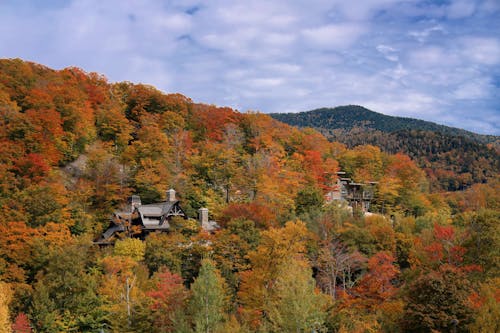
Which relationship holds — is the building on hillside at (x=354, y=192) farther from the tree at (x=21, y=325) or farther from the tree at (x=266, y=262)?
the tree at (x=21, y=325)

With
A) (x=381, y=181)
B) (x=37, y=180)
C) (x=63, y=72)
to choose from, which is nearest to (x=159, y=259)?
(x=37, y=180)

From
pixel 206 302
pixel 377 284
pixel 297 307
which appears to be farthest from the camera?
pixel 377 284

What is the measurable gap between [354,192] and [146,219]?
90.9 feet

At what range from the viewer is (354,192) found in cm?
5497

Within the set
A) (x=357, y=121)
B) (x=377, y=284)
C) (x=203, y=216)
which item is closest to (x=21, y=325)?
(x=203, y=216)

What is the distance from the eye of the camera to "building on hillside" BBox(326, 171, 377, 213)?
53.1m

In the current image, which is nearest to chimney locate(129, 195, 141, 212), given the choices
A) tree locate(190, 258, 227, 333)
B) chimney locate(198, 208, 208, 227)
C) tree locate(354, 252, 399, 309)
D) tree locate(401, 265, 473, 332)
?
chimney locate(198, 208, 208, 227)

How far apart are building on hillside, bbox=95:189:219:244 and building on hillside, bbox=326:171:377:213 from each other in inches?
790

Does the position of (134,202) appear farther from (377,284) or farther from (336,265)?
(377,284)

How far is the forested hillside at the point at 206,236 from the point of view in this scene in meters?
22.7

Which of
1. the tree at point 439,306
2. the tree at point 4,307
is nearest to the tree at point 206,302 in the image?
the tree at point 439,306

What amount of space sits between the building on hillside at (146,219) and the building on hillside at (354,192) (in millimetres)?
20076

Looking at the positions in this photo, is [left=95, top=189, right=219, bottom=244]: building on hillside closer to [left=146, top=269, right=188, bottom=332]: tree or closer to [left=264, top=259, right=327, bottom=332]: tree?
[left=146, top=269, right=188, bottom=332]: tree

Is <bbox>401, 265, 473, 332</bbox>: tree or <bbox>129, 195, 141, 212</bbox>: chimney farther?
<bbox>129, 195, 141, 212</bbox>: chimney
